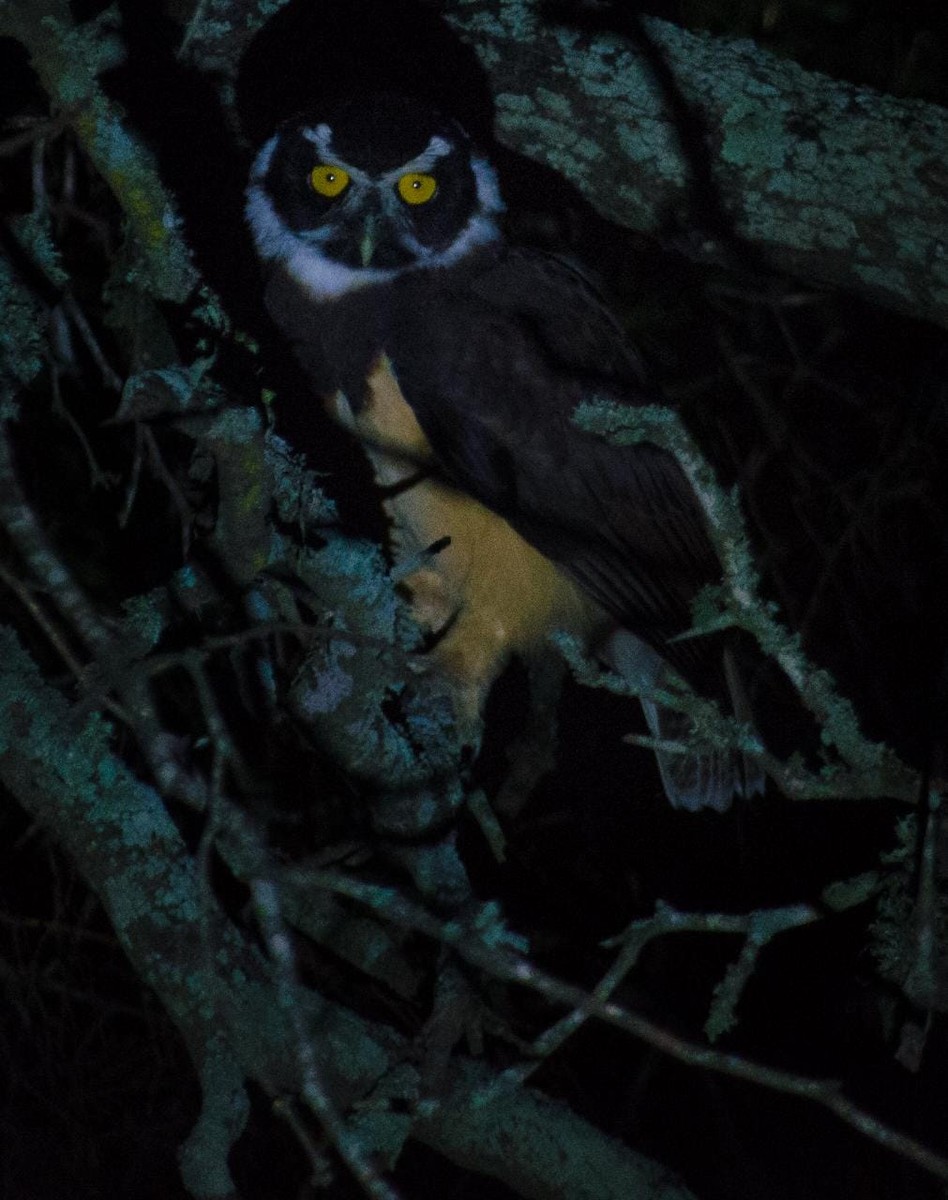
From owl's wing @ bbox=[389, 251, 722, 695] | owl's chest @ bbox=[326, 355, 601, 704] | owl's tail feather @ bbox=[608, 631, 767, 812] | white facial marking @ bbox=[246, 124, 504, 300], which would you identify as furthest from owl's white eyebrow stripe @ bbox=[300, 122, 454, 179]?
owl's tail feather @ bbox=[608, 631, 767, 812]

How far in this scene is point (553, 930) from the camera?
3.12 metres

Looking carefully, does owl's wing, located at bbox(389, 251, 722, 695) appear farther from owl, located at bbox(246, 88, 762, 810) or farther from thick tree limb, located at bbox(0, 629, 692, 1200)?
thick tree limb, located at bbox(0, 629, 692, 1200)

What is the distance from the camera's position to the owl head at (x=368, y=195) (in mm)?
2672

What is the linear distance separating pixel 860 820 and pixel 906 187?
5.14 ft

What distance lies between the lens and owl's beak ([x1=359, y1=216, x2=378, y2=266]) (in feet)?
9.03

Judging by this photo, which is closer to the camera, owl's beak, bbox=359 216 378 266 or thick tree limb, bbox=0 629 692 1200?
thick tree limb, bbox=0 629 692 1200

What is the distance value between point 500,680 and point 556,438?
3.67 ft

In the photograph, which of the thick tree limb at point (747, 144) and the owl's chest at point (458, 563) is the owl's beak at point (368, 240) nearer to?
the owl's chest at point (458, 563)

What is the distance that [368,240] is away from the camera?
2.76 m

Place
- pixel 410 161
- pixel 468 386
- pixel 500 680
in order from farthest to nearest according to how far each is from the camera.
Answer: pixel 500 680 < pixel 410 161 < pixel 468 386

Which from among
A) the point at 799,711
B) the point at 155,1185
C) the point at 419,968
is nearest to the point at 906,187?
the point at 799,711

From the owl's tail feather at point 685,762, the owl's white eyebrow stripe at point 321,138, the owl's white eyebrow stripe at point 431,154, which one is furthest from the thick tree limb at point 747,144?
the owl's tail feather at point 685,762

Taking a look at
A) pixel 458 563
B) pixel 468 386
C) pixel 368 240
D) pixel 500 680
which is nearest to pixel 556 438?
pixel 468 386

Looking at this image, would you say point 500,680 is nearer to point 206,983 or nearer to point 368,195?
point 368,195
